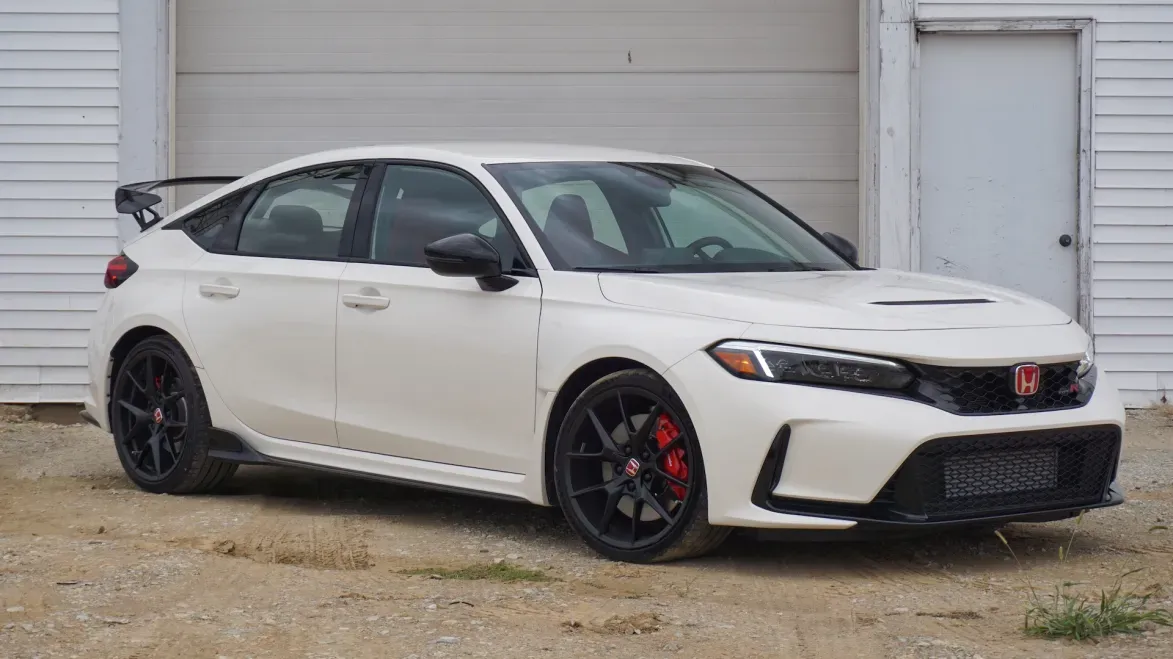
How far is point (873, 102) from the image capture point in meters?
10.9

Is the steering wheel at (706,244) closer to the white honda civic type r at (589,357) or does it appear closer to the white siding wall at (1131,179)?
the white honda civic type r at (589,357)

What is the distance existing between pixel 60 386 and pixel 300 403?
4.85 meters

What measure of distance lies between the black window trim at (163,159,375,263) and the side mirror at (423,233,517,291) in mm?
812

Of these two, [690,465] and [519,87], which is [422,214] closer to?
[690,465]

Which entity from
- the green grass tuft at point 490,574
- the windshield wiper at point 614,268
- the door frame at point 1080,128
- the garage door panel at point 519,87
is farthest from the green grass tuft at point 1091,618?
the garage door panel at point 519,87

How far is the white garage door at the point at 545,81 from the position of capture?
36.5ft

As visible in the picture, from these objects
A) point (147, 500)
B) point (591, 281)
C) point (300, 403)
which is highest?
point (591, 281)

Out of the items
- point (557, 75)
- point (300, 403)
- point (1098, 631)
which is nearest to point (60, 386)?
point (557, 75)

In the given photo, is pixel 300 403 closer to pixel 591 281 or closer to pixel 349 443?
pixel 349 443

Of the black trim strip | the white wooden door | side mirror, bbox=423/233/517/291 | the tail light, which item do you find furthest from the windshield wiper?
the white wooden door

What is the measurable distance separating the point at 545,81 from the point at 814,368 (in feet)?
21.1

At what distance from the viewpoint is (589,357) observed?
5.53 meters

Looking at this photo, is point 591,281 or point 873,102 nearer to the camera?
point 591,281

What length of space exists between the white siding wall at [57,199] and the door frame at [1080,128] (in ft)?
17.9
